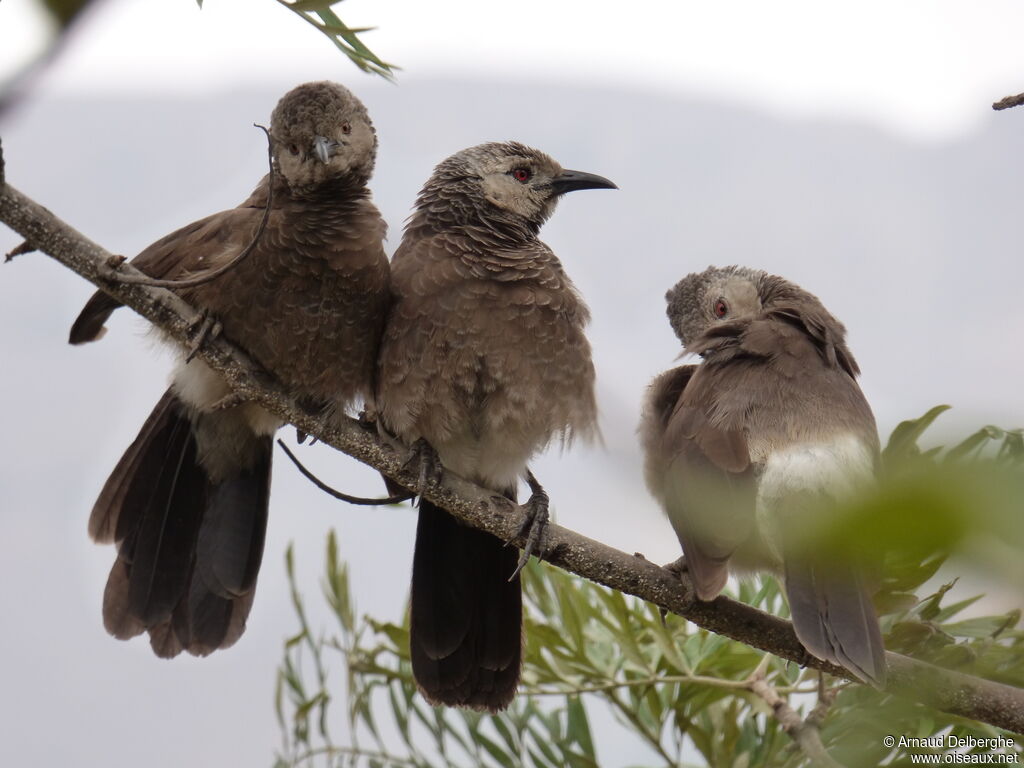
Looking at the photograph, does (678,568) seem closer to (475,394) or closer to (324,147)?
(475,394)

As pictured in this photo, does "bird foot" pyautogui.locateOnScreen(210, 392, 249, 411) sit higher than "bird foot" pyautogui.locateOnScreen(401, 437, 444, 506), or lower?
higher

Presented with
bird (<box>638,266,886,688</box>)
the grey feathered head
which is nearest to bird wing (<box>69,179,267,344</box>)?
bird (<box>638,266,886,688</box>)

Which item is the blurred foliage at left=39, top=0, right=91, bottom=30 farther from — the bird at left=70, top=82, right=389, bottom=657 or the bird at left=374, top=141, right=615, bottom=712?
the bird at left=374, top=141, right=615, bottom=712

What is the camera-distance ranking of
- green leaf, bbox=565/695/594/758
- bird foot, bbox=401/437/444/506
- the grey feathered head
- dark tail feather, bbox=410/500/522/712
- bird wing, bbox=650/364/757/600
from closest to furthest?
bird wing, bbox=650/364/757/600
bird foot, bbox=401/437/444/506
green leaf, bbox=565/695/594/758
dark tail feather, bbox=410/500/522/712
the grey feathered head

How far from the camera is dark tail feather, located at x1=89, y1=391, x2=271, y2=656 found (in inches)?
121

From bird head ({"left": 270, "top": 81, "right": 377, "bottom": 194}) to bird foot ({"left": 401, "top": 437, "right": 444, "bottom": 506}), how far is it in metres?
0.77

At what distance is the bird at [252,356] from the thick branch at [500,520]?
0.13m

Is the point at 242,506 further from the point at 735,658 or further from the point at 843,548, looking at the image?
the point at 843,548

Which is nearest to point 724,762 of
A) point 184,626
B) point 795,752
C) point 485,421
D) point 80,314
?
point 795,752

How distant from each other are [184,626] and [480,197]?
5.03 ft

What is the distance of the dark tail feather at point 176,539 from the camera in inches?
121

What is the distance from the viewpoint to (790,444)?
8.32ft

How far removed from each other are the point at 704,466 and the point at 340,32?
5.07 ft

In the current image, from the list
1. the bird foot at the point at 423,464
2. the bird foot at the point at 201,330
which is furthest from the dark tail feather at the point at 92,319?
the bird foot at the point at 423,464
